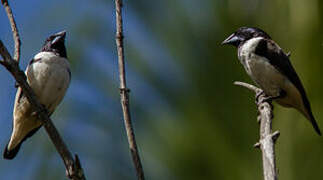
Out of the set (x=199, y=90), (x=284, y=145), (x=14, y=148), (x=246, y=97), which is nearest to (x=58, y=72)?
(x=14, y=148)

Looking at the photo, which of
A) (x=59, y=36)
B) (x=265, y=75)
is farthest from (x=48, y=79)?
(x=265, y=75)

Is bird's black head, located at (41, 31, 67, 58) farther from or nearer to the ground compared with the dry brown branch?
farther from the ground

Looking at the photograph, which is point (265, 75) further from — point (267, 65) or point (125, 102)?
point (125, 102)

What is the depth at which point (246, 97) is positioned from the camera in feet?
12.1

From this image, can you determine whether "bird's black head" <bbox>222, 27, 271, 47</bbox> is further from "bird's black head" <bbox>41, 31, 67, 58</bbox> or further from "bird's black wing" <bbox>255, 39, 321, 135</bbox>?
"bird's black head" <bbox>41, 31, 67, 58</bbox>

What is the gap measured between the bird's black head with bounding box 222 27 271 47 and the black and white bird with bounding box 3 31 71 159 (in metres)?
1.05

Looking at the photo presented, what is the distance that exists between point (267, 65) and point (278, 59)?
0.08 meters

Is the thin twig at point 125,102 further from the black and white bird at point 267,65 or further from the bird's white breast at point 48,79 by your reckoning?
the black and white bird at point 267,65

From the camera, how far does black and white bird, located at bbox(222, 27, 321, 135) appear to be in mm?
3957

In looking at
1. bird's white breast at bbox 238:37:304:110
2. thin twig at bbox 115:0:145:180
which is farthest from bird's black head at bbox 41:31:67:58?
thin twig at bbox 115:0:145:180

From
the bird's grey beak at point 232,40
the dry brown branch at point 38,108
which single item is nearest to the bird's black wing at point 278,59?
the bird's grey beak at point 232,40

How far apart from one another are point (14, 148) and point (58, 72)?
0.53 m

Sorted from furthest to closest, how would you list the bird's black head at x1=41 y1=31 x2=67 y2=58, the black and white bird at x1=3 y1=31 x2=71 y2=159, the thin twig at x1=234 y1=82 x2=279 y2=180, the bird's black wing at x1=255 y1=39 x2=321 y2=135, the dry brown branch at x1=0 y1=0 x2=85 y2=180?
the bird's black head at x1=41 y1=31 x2=67 y2=58 → the bird's black wing at x1=255 y1=39 x2=321 y2=135 → the black and white bird at x1=3 y1=31 x2=71 y2=159 → the thin twig at x1=234 y1=82 x2=279 y2=180 → the dry brown branch at x1=0 y1=0 x2=85 y2=180

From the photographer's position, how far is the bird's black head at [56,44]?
419 centimetres
